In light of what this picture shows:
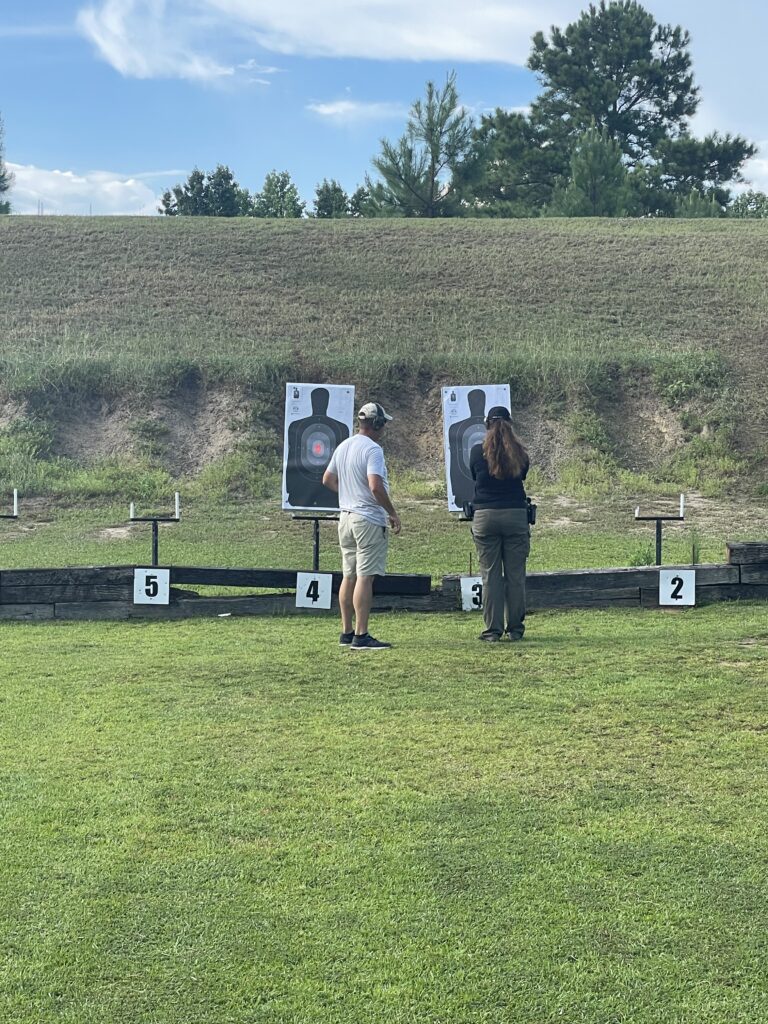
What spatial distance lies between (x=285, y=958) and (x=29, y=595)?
6400 mm

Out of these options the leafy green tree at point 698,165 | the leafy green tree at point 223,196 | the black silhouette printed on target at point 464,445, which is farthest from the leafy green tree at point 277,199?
the black silhouette printed on target at point 464,445

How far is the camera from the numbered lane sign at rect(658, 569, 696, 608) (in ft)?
29.3

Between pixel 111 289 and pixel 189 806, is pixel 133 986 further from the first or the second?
pixel 111 289

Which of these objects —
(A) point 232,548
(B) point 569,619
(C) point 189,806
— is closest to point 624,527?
(A) point 232,548

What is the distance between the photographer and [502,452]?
306 inches

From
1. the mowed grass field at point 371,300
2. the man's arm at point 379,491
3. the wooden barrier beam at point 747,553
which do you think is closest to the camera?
the man's arm at point 379,491

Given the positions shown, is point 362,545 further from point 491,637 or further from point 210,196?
point 210,196

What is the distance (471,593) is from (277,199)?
57.3m

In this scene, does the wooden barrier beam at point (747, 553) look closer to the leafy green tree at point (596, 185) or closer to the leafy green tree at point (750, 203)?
the leafy green tree at point (596, 185)

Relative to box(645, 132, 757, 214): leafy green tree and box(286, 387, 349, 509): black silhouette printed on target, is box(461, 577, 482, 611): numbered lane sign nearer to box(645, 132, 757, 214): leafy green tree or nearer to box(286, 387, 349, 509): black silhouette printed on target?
box(286, 387, 349, 509): black silhouette printed on target

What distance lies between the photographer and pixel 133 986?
3.04m

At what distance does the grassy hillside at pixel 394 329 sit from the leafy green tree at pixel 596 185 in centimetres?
909

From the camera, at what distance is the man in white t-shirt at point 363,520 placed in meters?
7.38

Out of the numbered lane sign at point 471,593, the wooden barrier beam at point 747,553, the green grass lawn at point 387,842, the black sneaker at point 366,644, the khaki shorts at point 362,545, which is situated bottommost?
the green grass lawn at point 387,842
